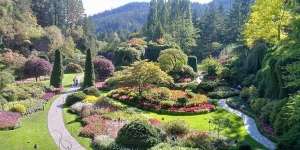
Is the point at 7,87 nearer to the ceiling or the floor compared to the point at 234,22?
nearer to the floor

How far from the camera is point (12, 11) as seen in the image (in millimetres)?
83500

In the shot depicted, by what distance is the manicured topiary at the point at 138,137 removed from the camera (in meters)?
27.7

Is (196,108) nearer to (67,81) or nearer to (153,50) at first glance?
(67,81)

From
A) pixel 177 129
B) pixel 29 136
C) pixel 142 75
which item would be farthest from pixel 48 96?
pixel 177 129

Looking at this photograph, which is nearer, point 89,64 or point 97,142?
point 97,142

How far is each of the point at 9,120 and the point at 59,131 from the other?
4.81 meters

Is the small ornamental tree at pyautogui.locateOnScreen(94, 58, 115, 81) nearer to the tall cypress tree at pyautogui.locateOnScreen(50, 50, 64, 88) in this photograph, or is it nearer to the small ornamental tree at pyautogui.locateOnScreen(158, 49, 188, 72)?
the small ornamental tree at pyautogui.locateOnScreen(158, 49, 188, 72)

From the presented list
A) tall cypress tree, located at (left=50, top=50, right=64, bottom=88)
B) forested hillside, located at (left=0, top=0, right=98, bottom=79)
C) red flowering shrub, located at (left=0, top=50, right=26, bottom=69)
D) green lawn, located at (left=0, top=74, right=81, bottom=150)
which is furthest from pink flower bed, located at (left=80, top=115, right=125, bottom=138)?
red flowering shrub, located at (left=0, top=50, right=26, bottom=69)

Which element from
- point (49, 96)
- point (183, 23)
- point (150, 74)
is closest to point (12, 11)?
point (183, 23)

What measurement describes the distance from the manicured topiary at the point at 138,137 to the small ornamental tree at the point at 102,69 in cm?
3216

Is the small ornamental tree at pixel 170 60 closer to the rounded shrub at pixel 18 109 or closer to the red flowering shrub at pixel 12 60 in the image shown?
the red flowering shrub at pixel 12 60

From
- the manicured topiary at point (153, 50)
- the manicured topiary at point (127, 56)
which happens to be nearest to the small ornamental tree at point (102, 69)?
the manicured topiary at point (127, 56)

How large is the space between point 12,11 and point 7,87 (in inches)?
1629

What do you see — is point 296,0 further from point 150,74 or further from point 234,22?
point 234,22
